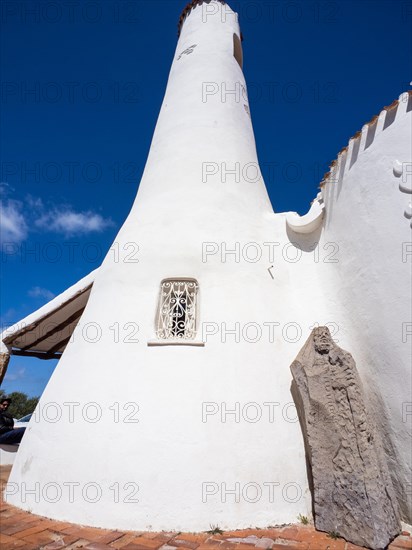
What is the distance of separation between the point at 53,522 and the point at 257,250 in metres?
4.17

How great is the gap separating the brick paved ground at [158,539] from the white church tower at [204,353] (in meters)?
0.13

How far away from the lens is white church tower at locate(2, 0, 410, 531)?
11.7ft

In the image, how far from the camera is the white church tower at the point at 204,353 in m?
3.55

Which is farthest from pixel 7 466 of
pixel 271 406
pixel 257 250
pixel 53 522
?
pixel 257 250

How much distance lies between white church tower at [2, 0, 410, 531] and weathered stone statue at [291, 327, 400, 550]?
269mm

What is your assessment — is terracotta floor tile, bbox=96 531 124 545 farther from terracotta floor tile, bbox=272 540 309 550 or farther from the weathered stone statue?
the weathered stone statue

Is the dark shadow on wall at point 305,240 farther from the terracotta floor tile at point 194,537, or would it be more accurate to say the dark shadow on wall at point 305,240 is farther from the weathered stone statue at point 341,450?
the terracotta floor tile at point 194,537

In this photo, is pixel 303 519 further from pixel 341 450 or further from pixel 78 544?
pixel 78 544

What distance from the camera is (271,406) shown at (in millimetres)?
4078

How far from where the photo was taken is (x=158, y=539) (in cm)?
312

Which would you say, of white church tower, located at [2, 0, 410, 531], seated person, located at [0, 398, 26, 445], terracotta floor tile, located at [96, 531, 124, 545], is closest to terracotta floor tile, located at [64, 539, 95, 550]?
terracotta floor tile, located at [96, 531, 124, 545]

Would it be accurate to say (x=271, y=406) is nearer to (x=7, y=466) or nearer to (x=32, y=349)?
(x=7, y=466)

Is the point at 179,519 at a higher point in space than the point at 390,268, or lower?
lower

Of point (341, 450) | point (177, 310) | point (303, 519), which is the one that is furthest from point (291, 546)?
point (177, 310)
